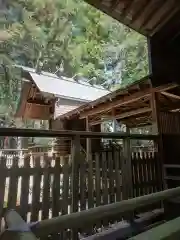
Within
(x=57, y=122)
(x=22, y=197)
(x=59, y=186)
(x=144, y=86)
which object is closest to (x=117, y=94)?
(x=144, y=86)

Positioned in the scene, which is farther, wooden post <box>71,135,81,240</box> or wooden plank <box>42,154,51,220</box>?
wooden post <box>71,135,81,240</box>

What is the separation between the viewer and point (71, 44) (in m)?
20.2

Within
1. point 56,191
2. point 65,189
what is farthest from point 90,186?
point 56,191

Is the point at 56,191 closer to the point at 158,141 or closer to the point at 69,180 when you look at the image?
the point at 69,180

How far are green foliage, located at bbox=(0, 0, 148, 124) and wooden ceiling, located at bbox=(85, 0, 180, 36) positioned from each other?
1071 centimetres

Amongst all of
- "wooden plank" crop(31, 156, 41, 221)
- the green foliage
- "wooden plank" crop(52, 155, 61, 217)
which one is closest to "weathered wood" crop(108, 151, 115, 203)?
"wooden plank" crop(52, 155, 61, 217)

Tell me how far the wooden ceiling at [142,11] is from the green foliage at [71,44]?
10.7 m

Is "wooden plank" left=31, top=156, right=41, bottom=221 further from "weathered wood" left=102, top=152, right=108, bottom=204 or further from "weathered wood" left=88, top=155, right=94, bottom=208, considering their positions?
"weathered wood" left=102, top=152, right=108, bottom=204

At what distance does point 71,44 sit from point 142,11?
1575cm

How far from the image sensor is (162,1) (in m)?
5.25

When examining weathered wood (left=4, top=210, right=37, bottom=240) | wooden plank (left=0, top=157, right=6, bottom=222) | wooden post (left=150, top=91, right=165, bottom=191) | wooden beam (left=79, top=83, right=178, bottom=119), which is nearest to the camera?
weathered wood (left=4, top=210, right=37, bottom=240)

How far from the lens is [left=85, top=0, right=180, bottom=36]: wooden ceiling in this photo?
4930 millimetres

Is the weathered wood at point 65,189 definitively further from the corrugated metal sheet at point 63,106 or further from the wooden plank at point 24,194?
the corrugated metal sheet at point 63,106

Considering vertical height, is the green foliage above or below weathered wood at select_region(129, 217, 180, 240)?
above
